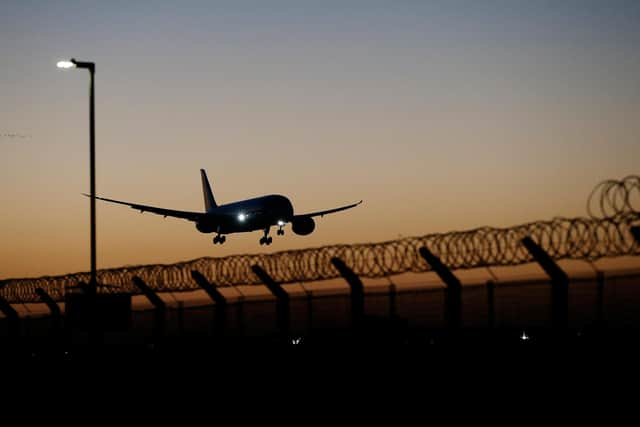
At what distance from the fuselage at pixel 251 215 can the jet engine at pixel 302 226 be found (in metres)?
2.92

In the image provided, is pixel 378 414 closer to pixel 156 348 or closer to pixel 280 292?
pixel 280 292

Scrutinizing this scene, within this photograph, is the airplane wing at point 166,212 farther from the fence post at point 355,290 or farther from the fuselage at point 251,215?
the fence post at point 355,290

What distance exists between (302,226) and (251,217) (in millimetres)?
5002

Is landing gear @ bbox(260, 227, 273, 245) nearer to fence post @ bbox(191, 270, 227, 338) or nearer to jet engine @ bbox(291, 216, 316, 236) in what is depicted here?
jet engine @ bbox(291, 216, 316, 236)

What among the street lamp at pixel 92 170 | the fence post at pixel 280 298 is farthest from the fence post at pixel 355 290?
the street lamp at pixel 92 170

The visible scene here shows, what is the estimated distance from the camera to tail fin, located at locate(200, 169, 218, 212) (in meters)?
125

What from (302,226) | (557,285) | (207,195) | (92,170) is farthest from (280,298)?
(207,195)

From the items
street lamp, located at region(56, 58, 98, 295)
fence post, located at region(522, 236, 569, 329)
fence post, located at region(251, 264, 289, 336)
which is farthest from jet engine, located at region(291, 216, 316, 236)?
fence post, located at region(522, 236, 569, 329)

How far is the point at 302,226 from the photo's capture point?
86.0 metres

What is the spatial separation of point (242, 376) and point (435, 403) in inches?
267

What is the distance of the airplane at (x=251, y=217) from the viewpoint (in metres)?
81.2

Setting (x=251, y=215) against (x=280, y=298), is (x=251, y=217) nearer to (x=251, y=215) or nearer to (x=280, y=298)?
(x=251, y=215)

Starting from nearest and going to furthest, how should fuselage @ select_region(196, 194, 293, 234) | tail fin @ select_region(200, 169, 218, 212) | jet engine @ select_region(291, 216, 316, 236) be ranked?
fuselage @ select_region(196, 194, 293, 234) < jet engine @ select_region(291, 216, 316, 236) < tail fin @ select_region(200, 169, 218, 212)

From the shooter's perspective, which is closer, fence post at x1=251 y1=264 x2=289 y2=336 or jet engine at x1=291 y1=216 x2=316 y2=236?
fence post at x1=251 y1=264 x2=289 y2=336
